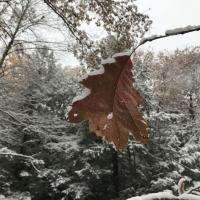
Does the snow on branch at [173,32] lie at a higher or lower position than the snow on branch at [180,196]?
higher

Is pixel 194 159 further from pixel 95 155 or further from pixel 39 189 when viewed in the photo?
pixel 39 189

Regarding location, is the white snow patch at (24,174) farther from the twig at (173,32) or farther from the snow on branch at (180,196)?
the twig at (173,32)

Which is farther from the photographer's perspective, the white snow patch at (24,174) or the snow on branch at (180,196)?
the white snow patch at (24,174)

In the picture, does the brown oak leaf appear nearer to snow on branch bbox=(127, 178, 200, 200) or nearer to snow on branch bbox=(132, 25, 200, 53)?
snow on branch bbox=(132, 25, 200, 53)

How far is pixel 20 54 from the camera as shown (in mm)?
12734

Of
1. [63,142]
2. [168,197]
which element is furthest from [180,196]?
[63,142]

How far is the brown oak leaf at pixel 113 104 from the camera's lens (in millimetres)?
493

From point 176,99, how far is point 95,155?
12.8m

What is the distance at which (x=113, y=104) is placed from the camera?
0.52m

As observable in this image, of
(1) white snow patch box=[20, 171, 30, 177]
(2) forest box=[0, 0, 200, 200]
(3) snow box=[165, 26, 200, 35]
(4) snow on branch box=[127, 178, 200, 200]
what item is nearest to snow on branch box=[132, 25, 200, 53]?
(3) snow box=[165, 26, 200, 35]

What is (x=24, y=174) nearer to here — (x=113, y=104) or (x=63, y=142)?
(x=63, y=142)

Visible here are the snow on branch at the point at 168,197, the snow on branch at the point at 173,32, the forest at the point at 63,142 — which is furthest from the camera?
the forest at the point at 63,142

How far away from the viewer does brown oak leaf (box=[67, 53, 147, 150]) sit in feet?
1.62

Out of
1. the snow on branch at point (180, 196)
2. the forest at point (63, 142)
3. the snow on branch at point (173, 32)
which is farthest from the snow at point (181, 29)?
the forest at point (63, 142)
